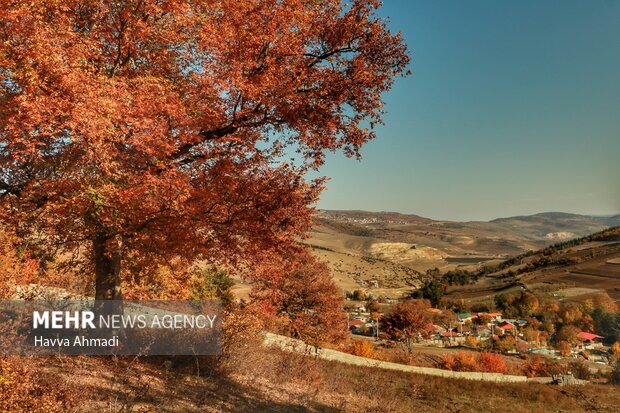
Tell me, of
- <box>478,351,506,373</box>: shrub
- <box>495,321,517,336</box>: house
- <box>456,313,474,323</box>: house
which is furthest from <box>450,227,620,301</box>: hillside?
<box>478,351,506,373</box>: shrub

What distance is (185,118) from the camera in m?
7.93

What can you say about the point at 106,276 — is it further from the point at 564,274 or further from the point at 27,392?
the point at 564,274

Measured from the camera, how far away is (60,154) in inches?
319

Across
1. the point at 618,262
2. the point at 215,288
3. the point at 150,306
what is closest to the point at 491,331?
the point at 215,288


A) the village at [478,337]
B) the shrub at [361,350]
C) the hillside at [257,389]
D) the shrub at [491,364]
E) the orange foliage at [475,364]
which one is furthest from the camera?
the village at [478,337]

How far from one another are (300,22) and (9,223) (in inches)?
298

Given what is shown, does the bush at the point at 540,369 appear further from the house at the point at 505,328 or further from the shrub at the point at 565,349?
the house at the point at 505,328

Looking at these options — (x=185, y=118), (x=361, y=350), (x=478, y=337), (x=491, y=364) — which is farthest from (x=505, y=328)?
(x=185, y=118)

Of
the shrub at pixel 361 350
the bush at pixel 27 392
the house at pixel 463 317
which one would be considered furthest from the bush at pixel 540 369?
the house at pixel 463 317

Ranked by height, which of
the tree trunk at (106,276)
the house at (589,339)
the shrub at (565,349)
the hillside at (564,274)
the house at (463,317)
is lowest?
the house at (589,339)

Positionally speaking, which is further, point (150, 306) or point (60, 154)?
point (150, 306)

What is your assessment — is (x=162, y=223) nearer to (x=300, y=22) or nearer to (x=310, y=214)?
(x=310, y=214)

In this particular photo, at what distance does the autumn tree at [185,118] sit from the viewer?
697cm

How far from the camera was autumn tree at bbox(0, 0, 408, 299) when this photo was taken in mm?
6969
